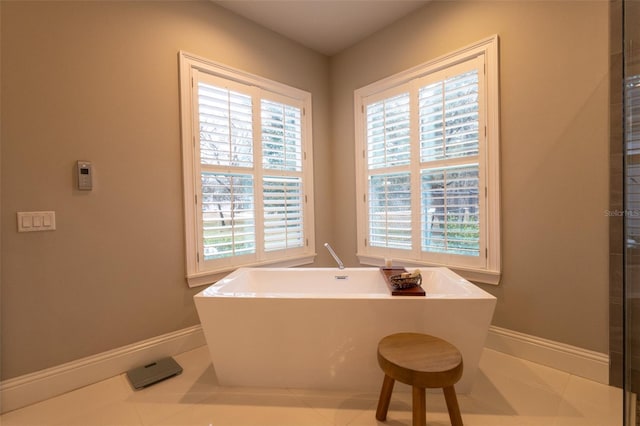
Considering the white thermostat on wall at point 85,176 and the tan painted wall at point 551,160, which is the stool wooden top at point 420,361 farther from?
the white thermostat on wall at point 85,176

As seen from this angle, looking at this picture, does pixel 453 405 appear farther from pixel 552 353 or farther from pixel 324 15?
pixel 324 15

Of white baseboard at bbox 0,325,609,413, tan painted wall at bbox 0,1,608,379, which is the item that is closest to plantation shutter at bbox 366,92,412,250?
tan painted wall at bbox 0,1,608,379

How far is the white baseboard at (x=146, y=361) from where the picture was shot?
170cm

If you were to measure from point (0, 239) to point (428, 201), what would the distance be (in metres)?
3.04

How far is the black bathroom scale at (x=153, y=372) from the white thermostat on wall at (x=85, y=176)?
1.33m

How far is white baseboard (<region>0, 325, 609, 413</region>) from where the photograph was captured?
170 cm

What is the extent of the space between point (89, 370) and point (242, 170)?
185 centimetres

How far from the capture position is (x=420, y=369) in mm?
1286

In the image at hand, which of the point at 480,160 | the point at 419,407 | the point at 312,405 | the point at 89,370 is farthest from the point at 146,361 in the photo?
the point at 480,160

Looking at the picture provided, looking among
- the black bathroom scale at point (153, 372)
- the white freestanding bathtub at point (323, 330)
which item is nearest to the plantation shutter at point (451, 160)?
the white freestanding bathtub at point (323, 330)

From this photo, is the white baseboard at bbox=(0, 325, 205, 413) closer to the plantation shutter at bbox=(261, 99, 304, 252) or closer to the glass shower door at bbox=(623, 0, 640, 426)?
the plantation shutter at bbox=(261, 99, 304, 252)

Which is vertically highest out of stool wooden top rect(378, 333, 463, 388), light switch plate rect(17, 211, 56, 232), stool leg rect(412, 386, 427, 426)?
light switch plate rect(17, 211, 56, 232)

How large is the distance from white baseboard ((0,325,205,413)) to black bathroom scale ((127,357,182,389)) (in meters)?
0.08

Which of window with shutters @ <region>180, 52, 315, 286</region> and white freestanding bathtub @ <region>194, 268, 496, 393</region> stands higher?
window with shutters @ <region>180, 52, 315, 286</region>
